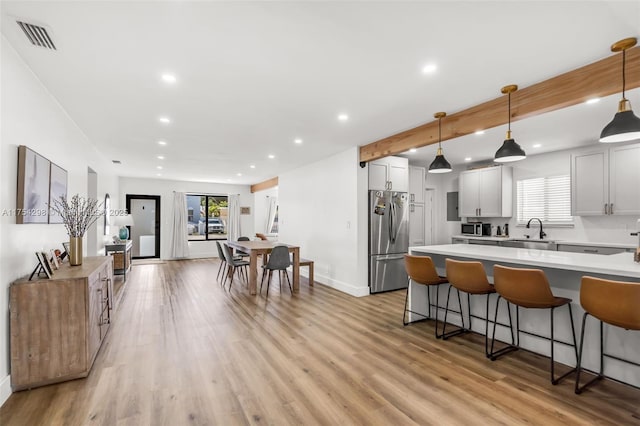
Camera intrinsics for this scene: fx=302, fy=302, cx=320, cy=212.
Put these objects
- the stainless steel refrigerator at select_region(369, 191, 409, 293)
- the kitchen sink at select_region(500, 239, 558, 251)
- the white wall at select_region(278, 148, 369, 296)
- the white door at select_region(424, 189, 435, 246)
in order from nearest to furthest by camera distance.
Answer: the kitchen sink at select_region(500, 239, 558, 251) → the white wall at select_region(278, 148, 369, 296) → the stainless steel refrigerator at select_region(369, 191, 409, 293) → the white door at select_region(424, 189, 435, 246)

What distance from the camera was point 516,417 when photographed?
201 centimetres

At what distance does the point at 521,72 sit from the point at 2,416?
465 centimetres

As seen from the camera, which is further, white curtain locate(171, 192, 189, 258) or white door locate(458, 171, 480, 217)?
white curtain locate(171, 192, 189, 258)

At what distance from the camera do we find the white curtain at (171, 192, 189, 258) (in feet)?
31.2

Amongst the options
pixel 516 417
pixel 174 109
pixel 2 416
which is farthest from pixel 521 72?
pixel 2 416

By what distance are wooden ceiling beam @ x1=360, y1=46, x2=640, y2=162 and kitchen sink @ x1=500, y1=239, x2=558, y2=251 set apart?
8.10 feet

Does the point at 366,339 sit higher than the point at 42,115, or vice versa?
the point at 42,115

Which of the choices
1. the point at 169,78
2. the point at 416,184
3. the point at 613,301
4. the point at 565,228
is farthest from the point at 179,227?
the point at 613,301

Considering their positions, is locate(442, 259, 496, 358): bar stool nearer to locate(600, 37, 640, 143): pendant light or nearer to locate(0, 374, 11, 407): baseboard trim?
locate(600, 37, 640, 143): pendant light

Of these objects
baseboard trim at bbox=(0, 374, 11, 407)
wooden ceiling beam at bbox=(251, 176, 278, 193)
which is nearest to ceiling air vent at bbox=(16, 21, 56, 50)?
baseboard trim at bbox=(0, 374, 11, 407)

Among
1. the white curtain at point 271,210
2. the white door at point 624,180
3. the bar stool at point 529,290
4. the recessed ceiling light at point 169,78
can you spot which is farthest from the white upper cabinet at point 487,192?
the white curtain at point 271,210

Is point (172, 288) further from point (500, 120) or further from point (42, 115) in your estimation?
point (500, 120)

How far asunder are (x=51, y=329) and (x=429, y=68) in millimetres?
3707

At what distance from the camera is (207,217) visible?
10.4 meters
